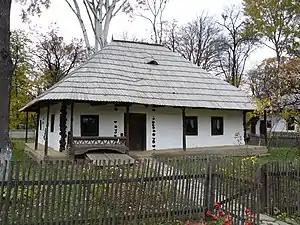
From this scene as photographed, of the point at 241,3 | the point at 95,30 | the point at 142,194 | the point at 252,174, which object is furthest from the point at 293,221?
the point at 241,3

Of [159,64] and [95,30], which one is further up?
[95,30]

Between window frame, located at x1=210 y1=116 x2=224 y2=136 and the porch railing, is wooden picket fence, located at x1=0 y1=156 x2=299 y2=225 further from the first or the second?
window frame, located at x1=210 y1=116 x2=224 y2=136

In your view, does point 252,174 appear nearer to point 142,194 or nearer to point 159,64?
point 142,194

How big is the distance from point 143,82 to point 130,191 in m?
11.5

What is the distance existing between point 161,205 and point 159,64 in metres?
14.2

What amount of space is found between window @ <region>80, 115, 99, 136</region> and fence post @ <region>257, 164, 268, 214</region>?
10363 mm

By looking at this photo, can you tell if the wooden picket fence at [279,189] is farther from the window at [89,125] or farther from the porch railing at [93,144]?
the window at [89,125]

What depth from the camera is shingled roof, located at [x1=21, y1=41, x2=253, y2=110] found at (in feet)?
48.0

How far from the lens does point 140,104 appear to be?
15266mm

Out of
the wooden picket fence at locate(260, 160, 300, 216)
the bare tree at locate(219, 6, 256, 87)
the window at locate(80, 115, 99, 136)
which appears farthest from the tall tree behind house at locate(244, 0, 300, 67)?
the wooden picket fence at locate(260, 160, 300, 216)

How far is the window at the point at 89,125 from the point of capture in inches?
621

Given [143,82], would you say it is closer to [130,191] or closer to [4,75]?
[4,75]

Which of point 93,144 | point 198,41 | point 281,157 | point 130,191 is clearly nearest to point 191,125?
point 281,157

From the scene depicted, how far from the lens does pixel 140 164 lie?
5.97 meters
